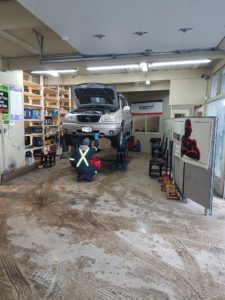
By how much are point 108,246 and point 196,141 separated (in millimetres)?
2312

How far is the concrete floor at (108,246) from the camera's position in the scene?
216 cm

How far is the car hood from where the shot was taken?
21.1 feet

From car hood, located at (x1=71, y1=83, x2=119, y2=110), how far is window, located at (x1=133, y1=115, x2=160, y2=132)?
500cm

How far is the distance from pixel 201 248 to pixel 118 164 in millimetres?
4741

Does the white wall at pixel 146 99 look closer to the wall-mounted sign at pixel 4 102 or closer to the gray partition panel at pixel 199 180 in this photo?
the gray partition panel at pixel 199 180

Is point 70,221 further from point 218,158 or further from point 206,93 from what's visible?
point 206,93

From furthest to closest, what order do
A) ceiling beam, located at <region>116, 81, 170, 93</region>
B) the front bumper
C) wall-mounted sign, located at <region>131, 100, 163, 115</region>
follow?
1. wall-mounted sign, located at <region>131, 100, 163, 115</region>
2. ceiling beam, located at <region>116, 81, 170, 93</region>
3. the front bumper

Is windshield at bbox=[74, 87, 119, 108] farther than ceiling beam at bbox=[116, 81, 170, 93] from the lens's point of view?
No

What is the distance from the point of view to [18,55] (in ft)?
18.8

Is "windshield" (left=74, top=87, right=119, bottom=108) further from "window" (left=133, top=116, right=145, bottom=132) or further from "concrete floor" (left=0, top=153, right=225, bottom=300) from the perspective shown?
"window" (left=133, top=116, right=145, bottom=132)

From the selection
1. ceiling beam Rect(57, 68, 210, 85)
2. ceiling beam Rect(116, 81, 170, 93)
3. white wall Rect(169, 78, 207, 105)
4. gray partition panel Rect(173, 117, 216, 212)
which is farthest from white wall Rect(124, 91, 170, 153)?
gray partition panel Rect(173, 117, 216, 212)

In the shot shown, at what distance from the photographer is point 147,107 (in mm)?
11586

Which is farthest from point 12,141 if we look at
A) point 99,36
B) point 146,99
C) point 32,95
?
point 146,99

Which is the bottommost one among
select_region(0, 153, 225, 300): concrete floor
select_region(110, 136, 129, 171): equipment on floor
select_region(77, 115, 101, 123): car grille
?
select_region(0, 153, 225, 300): concrete floor
